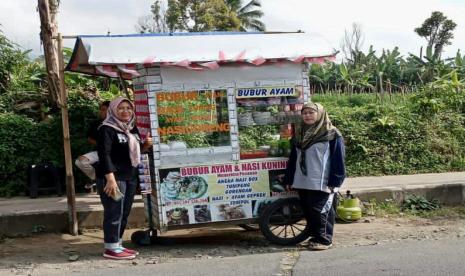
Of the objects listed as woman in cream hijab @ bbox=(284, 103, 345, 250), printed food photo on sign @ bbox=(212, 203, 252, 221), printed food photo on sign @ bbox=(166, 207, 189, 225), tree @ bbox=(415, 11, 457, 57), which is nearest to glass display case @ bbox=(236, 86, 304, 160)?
woman in cream hijab @ bbox=(284, 103, 345, 250)

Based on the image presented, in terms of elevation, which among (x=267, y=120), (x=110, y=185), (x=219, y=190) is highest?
(x=267, y=120)

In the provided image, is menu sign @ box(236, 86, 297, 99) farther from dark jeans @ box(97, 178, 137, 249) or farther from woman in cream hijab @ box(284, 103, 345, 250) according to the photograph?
dark jeans @ box(97, 178, 137, 249)

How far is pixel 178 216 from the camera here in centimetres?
579

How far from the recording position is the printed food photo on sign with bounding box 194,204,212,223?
5.84 meters

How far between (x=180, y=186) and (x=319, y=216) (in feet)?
4.91

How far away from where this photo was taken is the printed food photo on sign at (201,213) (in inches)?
230

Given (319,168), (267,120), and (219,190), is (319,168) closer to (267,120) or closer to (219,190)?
(267,120)

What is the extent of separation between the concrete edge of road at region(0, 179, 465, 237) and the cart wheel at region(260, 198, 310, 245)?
76.6 inches

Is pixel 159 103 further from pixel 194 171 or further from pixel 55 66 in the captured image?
pixel 55 66

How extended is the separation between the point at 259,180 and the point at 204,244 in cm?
98

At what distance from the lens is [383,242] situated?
6023 mm

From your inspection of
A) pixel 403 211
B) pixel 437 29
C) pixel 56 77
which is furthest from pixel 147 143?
pixel 437 29

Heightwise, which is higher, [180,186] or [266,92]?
[266,92]

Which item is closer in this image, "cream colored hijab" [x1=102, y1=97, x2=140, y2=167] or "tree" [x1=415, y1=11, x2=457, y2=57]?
"cream colored hijab" [x1=102, y1=97, x2=140, y2=167]
